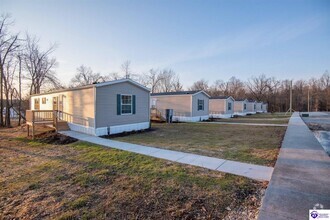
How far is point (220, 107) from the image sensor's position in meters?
24.9

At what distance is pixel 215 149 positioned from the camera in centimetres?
665

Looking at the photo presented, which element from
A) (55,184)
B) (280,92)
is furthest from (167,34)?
(280,92)

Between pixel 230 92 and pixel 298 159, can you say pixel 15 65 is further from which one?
pixel 230 92

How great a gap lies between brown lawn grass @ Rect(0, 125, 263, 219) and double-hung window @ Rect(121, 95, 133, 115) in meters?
5.61

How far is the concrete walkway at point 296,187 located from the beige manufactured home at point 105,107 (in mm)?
8303

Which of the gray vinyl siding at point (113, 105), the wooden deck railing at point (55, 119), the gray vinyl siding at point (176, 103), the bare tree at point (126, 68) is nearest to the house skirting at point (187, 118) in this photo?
the gray vinyl siding at point (176, 103)

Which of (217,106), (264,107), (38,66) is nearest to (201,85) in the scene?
(264,107)

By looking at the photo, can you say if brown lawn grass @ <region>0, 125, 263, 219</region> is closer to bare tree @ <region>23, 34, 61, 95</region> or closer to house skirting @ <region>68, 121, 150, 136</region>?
house skirting @ <region>68, 121, 150, 136</region>

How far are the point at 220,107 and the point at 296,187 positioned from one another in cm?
2233

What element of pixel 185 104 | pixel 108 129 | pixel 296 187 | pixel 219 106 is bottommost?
pixel 296 187

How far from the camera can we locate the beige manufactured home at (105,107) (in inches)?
389

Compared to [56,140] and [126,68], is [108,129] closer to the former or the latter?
[56,140]

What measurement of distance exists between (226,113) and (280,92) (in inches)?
1422

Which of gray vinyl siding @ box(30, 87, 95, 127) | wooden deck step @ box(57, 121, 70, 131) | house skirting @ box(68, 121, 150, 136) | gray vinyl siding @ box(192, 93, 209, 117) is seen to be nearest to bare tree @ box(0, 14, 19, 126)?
gray vinyl siding @ box(30, 87, 95, 127)
